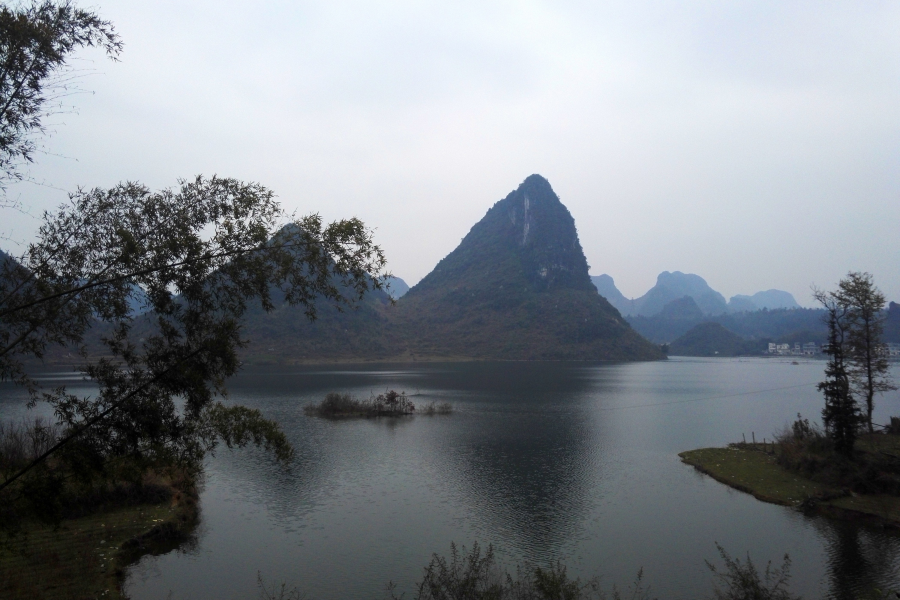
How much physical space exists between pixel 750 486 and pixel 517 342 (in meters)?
163

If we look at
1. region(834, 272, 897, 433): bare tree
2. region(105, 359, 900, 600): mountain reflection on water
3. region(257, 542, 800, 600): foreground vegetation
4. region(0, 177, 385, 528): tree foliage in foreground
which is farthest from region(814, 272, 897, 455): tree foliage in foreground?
region(0, 177, 385, 528): tree foliage in foreground

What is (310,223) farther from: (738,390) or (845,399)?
(738,390)

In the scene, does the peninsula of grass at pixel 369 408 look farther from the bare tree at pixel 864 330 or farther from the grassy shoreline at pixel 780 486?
the bare tree at pixel 864 330

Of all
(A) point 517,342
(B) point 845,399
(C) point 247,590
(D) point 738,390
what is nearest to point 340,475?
(C) point 247,590

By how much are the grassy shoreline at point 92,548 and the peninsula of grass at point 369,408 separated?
29205 mm

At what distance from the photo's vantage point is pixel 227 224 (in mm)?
10281

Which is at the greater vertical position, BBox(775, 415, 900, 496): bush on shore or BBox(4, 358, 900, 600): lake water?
BBox(775, 415, 900, 496): bush on shore

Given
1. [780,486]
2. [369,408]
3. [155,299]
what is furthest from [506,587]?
[369,408]

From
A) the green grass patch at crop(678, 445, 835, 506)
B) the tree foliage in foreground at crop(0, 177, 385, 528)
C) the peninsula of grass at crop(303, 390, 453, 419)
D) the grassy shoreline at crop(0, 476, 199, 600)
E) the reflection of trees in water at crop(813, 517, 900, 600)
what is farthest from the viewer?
the peninsula of grass at crop(303, 390, 453, 419)

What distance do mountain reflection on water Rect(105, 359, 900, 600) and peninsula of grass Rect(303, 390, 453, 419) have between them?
4.72m

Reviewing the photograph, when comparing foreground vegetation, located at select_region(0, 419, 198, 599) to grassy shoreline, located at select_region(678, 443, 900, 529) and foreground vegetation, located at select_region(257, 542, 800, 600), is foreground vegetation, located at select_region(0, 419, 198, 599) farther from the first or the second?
grassy shoreline, located at select_region(678, 443, 900, 529)

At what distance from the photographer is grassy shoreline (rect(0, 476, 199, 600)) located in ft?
54.2

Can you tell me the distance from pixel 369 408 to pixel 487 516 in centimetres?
3352

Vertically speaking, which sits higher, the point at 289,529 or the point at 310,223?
the point at 310,223
